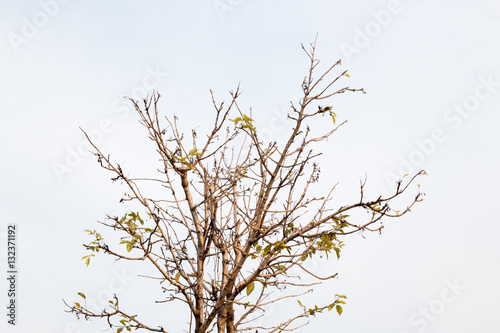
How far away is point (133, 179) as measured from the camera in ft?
11.3

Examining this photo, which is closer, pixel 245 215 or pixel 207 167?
pixel 245 215

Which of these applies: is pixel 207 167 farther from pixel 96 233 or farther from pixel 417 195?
pixel 417 195

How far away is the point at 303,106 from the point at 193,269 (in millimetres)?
1316

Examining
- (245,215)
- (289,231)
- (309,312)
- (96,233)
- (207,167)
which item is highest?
(207,167)

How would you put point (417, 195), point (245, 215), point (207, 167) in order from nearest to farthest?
point (417, 195) < point (245, 215) < point (207, 167)

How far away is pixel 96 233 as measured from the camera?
3.46m

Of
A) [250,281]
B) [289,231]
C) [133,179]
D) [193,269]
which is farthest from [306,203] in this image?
[133,179]

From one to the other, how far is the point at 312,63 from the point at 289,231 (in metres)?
1.14

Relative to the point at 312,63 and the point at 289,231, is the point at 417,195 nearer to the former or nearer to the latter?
the point at 289,231

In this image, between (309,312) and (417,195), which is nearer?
(417,195)

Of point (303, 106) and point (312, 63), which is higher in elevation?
point (312, 63)

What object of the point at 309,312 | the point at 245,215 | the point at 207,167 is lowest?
the point at 309,312

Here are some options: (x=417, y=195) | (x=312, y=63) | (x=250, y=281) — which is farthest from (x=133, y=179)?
(x=417, y=195)

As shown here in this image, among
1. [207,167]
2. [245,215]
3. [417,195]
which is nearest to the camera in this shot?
[417,195]
